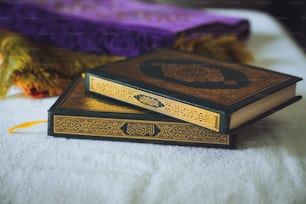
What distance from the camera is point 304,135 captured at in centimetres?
66

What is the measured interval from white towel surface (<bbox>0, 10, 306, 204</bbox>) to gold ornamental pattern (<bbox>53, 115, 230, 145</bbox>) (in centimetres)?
1

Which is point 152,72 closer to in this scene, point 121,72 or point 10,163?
point 121,72

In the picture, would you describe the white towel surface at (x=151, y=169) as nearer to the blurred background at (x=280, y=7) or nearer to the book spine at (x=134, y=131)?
the book spine at (x=134, y=131)

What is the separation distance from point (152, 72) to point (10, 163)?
240mm

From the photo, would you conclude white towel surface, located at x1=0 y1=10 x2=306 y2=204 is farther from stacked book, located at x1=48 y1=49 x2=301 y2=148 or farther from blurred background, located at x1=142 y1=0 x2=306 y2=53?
blurred background, located at x1=142 y1=0 x2=306 y2=53

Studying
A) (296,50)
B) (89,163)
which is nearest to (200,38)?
(296,50)

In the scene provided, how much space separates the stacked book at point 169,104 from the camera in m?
0.58

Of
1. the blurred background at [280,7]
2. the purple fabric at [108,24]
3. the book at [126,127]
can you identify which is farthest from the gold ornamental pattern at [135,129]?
the blurred background at [280,7]

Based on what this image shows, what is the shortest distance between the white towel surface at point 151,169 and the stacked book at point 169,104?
0.02 meters

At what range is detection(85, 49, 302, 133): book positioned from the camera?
0.57 meters

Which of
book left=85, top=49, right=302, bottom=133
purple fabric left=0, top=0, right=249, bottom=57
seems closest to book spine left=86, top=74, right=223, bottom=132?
book left=85, top=49, right=302, bottom=133

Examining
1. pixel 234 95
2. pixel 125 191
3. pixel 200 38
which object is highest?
pixel 200 38

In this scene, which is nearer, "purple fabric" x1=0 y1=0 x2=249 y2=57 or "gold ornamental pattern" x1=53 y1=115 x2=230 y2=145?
"gold ornamental pattern" x1=53 y1=115 x2=230 y2=145

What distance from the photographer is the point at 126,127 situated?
61cm
